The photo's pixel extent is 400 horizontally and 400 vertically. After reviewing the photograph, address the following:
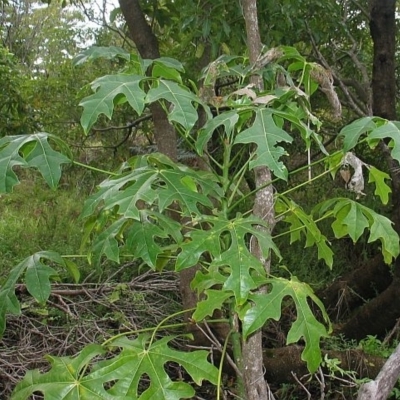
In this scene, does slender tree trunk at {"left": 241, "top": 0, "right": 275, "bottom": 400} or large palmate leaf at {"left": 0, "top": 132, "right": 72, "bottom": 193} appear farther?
slender tree trunk at {"left": 241, "top": 0, "right": 275, "bottom": 400}

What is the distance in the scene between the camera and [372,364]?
9.41 feet

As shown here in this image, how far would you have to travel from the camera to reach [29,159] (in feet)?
4.89

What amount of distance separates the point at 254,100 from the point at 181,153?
2800mm

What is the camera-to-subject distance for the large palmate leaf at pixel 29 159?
4.69 ft

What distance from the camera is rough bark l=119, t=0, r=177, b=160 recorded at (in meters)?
3.10

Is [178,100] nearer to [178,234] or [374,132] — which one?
[178,234]

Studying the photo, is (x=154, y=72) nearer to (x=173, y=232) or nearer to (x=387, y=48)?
(x=173, y=232)

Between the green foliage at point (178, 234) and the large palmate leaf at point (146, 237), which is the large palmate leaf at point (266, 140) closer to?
the green foliage at point (178, 234)

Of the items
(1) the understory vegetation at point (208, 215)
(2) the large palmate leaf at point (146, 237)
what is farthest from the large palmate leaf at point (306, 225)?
(2) the large palmate leaf at point (146, 237)

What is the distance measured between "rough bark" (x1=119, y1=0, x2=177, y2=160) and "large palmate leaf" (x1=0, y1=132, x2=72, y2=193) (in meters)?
1.58

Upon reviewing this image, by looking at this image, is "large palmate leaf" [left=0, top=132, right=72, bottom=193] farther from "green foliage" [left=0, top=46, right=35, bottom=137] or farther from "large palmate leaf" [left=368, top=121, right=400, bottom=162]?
"green foliage" [left=0, top=46, right=35, bottom=137]

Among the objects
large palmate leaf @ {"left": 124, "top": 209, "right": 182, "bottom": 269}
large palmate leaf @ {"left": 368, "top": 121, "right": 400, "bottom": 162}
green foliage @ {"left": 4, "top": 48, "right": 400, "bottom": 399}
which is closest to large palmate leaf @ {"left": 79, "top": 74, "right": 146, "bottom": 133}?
green foliage @ {"left": 4, "top": 48, "right": 400, "bottom": 399}

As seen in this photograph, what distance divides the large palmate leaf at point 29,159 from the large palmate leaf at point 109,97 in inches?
5.6

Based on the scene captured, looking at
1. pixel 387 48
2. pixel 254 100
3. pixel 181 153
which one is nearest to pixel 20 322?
pixel 181 153
